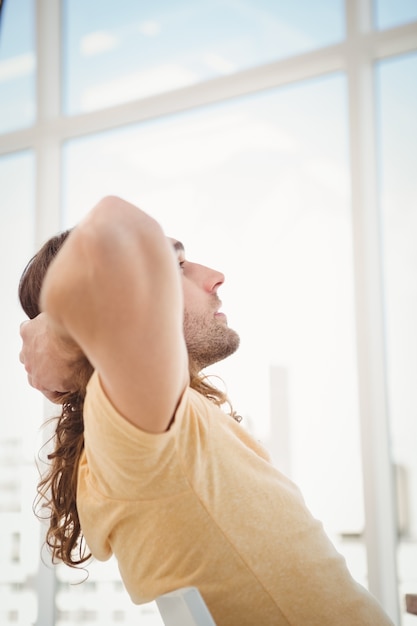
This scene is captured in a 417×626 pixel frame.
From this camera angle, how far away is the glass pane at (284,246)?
2.40m

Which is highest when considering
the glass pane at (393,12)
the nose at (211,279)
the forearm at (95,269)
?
the glass pane at (393,12)

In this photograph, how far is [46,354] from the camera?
0.97 meters

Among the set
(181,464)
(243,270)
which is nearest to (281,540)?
(181,464)

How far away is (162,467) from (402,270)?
5.68ft

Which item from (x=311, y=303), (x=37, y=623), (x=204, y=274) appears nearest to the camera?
(x=204, y=274)

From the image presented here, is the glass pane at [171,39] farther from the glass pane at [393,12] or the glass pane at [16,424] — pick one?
the glass pane at [16,424]

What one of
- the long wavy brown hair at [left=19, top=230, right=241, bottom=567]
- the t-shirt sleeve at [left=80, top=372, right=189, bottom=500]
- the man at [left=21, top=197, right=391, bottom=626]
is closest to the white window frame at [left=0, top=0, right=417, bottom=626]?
the long wavy brown hair at [left=19, top=230, right=241, bottom=567]

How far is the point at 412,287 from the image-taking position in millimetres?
2322

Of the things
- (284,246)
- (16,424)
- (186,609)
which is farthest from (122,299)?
(16,424)

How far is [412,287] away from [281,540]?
164cm

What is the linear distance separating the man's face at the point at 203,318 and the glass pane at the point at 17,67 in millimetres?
2204

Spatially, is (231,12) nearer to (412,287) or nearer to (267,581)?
(412,287)

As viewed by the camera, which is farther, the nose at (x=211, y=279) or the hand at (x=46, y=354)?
the nose at (x=211, y=279)

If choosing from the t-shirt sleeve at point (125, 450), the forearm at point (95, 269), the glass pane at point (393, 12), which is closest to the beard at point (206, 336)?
the t-shirt sleeve at point (125, 450)
